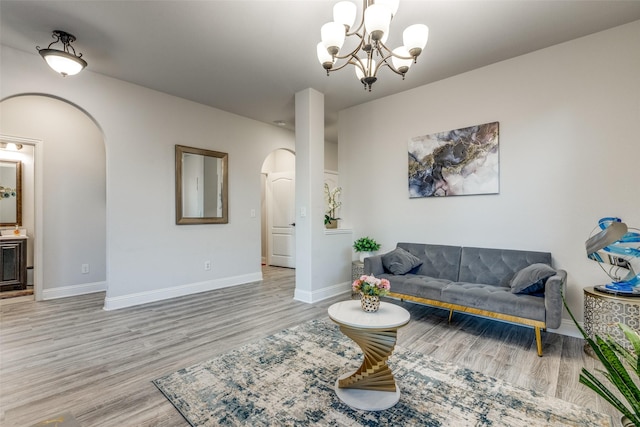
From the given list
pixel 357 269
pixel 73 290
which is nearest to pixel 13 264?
pixel 73 290

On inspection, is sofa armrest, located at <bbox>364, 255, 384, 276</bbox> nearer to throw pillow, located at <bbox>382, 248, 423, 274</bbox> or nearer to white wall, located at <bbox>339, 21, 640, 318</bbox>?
throw pillow, located at <bbox>382, 248, 423, 274</bbox>

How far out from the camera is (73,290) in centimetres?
444

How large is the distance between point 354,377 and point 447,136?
3.07m

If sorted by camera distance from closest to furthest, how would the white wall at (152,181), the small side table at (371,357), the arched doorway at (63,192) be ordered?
the small side table at (371,357) → the white wall at (152,181) → the arched doorway at (63,192)

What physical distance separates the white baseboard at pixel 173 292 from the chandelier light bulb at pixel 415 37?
13.7 feet

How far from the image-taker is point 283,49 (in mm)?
3168

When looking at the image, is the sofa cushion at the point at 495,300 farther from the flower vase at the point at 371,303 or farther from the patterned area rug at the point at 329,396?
the flower vase at the point at 371,303

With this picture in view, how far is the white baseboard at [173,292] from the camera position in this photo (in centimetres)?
382

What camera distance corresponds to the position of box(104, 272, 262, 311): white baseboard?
3816mm

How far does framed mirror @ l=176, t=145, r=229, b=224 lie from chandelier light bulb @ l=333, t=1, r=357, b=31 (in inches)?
128

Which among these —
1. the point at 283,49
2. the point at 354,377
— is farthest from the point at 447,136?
the point at 354,377

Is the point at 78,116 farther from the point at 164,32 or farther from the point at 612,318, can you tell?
Answer: the point at 612,318

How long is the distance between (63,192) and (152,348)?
10.2 feet

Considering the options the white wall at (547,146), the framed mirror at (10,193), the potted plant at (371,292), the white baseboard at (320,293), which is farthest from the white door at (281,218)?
the potted plant at (371,292)
